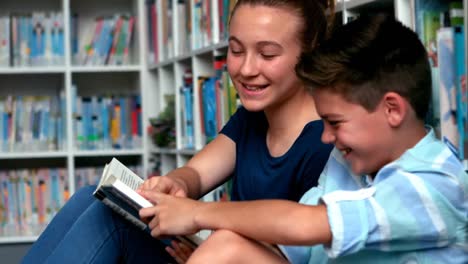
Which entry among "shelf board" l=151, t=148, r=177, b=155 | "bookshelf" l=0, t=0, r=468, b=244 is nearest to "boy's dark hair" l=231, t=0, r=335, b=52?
"bookshelf" l=0, t=0, r=468, b=244

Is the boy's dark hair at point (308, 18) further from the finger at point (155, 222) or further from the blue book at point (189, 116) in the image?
the blue book at point (189, 116)

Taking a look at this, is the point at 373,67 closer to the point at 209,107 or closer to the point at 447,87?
the point at 447,87

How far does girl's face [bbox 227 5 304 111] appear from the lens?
181cm

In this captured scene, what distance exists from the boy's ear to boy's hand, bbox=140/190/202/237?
1.24ft

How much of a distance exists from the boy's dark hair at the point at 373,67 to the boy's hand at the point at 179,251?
495 mm

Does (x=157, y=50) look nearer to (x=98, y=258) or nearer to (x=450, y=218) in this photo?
(x=98, y=258)

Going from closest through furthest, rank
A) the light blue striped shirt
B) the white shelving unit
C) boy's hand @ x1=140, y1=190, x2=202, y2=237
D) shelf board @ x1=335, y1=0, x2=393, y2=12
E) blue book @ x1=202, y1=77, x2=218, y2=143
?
the light blue striped shirt
boy's hand @ x1=140, y1=190, x2=202, y2=237
shelf board @ x1=335, y1=0, x2=393, y2=12
blue book @ x1=202, y1=77, x2=218, y2=143
the white shelving unit

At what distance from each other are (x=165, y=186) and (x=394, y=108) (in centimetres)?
70

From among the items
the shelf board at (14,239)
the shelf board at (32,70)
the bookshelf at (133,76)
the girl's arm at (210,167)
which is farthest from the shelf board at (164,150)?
the girl's arm at (210,167)

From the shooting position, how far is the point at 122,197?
161 cm

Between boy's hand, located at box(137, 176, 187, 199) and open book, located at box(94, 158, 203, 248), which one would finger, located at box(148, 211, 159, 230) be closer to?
open book, located at box(94, 158, 203, 248)

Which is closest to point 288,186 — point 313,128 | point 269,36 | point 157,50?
point 313,128

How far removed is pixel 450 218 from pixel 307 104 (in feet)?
2.29

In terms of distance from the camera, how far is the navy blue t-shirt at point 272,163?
5.78ft
